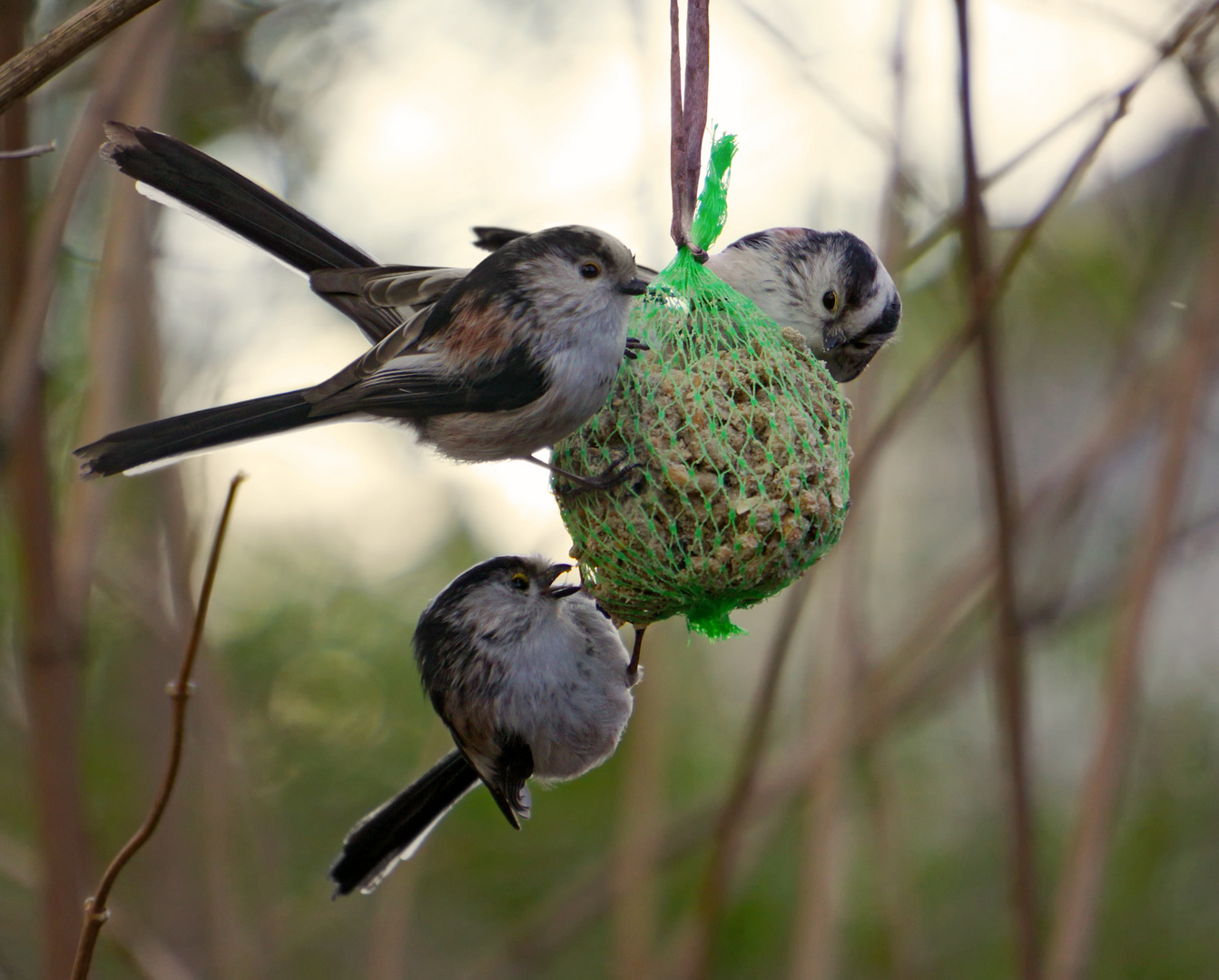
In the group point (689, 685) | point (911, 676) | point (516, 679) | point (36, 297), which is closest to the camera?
point (36, 297)

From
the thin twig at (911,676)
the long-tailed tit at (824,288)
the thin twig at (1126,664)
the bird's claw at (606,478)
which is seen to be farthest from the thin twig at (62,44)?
the thin twig at (1126,664)

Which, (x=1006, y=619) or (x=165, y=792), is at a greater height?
(x=165, y=792)

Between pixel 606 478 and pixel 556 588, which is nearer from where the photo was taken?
pixel 606 478

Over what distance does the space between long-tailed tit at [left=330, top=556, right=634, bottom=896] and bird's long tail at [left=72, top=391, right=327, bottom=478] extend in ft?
1.49

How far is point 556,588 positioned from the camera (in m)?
2.18

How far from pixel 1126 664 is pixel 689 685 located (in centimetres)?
365

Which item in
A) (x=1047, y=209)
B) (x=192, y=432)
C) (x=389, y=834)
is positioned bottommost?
(x=389, y=834)

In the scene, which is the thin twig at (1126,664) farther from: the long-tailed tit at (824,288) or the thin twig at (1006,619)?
the long-tailed tit at (824,288)

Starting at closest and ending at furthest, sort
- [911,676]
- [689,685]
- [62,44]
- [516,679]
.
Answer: [62,44] → [516,679] → [911,676] → [689,685]

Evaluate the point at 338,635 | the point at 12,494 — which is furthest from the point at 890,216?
the point at 338,635

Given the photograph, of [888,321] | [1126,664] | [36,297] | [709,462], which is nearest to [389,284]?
[36,297]

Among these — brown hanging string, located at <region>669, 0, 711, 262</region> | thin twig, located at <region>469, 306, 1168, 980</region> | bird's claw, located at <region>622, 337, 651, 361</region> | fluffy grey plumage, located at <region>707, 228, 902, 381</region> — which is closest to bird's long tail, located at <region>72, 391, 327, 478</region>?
bird's claw, located at <region>622, 337, 651, 361</region>

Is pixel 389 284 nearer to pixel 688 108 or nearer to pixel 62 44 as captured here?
pixel 688 108

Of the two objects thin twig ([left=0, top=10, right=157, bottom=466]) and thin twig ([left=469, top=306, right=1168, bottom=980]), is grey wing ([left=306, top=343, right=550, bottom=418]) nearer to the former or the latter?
thin twig ([left=0, top=10, right=157, bottom=466])
